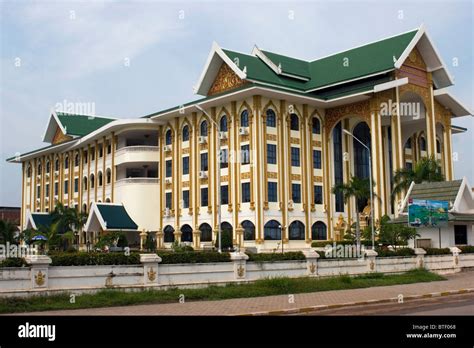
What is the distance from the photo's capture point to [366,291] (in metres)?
21.4

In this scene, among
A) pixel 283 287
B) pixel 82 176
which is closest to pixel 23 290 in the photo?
pixel 283 287

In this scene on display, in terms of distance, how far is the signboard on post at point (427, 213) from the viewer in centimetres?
3216

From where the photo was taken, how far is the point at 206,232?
46.0 meters

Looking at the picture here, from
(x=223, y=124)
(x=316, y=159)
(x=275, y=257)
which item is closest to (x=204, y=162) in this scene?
(x=223, y=124)

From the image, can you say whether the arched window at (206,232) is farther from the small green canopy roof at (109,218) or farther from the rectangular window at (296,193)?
the small green canopy roof at (109,218)

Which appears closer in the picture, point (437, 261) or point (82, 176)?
point (437, 261)

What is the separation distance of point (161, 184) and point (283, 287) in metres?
31.5

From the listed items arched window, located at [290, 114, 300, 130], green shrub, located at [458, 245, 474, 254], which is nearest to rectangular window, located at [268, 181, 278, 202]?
arched window, located at [290, 114, 300, 130]

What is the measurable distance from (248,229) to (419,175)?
12068 mm

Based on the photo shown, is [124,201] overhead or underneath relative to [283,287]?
overhead

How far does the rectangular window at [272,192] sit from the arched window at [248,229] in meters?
2.15

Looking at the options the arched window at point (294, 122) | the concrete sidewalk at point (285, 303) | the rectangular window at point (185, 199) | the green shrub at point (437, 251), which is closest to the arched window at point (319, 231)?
the arched window at point (294, 122)

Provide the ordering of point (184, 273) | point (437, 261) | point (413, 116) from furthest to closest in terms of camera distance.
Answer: point (413, 116) < point (437, 261) < point (184, 273)
